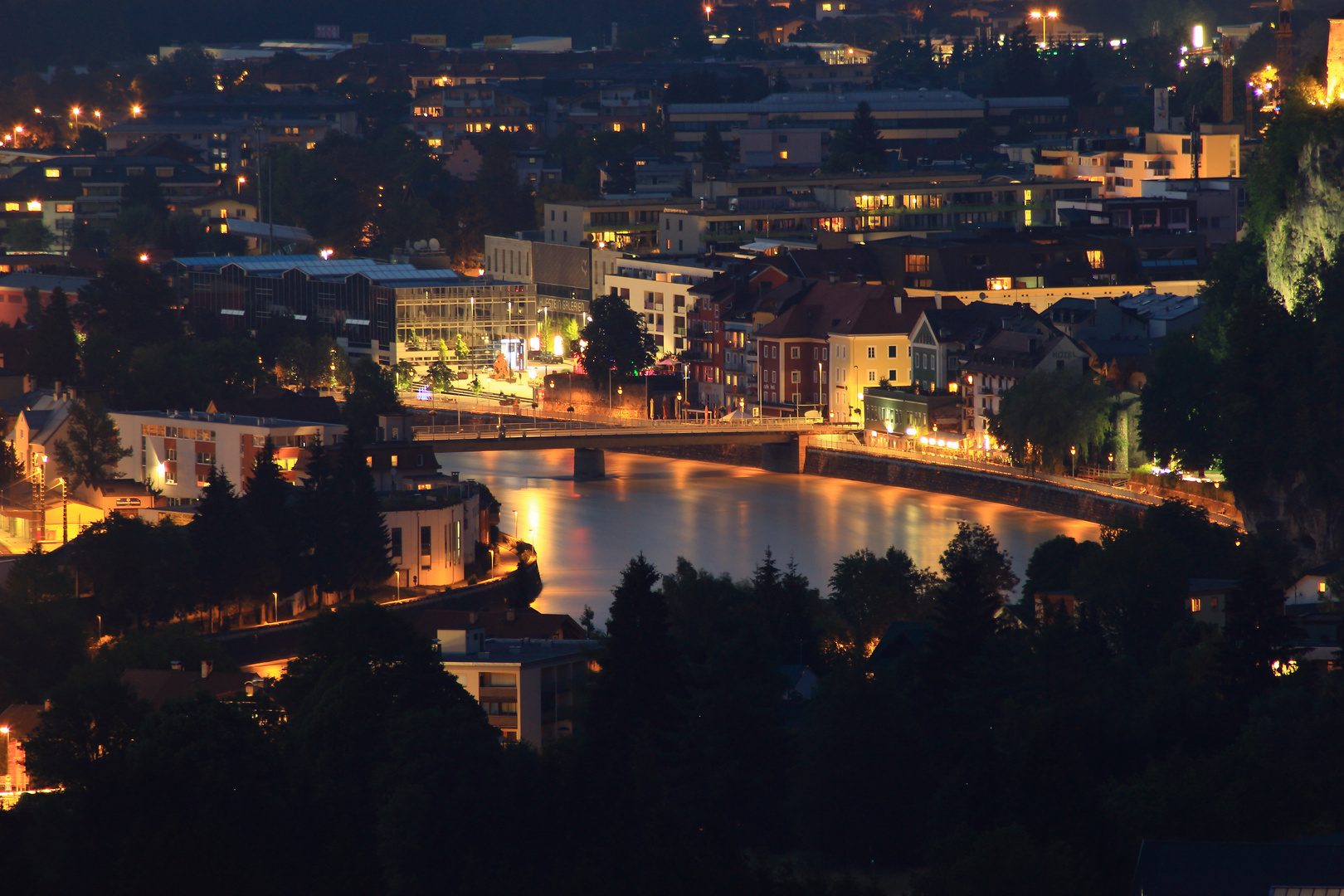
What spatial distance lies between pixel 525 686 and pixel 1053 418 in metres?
10.0

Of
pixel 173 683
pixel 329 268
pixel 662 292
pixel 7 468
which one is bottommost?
pixel 173 683

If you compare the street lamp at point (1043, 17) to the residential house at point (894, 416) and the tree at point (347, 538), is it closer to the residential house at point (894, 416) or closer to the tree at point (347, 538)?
the residential house at point (894, 416)

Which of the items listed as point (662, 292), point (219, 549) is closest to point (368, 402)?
point (219, 549)

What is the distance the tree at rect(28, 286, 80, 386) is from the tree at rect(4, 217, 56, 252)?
45.6ft

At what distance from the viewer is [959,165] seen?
39.8 m

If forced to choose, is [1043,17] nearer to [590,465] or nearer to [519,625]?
[590,465]

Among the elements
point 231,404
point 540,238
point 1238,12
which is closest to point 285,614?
point 231,404

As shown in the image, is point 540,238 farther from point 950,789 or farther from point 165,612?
point 950,789

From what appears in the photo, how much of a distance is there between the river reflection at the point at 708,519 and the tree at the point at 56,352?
11.8ft

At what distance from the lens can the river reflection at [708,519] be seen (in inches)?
777

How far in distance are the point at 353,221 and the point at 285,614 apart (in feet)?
79.9

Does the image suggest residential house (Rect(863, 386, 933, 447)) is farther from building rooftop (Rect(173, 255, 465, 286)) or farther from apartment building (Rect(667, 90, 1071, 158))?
apartment building (Rect(667, 90, 1071, 158))

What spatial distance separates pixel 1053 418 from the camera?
23.0m

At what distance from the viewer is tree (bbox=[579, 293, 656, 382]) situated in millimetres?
28094
